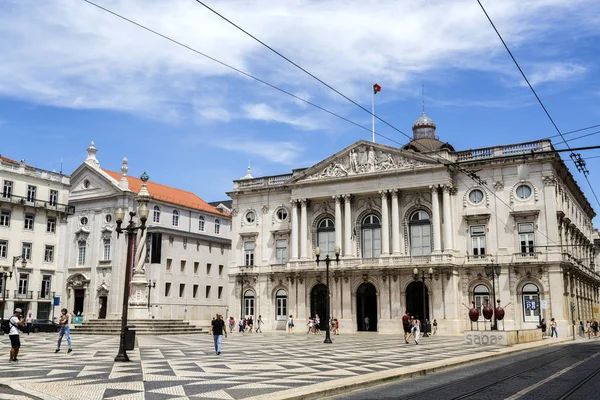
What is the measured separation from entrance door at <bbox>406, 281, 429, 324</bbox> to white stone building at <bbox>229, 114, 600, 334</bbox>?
4.5 inches

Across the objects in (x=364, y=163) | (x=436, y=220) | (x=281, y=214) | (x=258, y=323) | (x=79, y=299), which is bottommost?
(x=258, y=323)

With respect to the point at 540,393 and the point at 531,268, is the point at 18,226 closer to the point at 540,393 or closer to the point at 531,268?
the point at 531,268

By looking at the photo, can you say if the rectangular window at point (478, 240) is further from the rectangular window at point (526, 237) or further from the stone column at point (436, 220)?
the rectangular window at point (526, 237)

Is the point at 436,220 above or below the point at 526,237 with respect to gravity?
above

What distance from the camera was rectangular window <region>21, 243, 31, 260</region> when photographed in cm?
5839

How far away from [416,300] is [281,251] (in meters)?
14.6

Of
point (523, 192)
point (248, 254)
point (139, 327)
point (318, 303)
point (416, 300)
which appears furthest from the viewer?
point (248, 254)

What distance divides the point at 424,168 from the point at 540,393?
40.0 metres

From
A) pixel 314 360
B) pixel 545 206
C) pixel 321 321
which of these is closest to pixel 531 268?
pixel 545 206

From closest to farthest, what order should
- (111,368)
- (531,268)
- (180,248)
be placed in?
(111,368) < (531,268) < (180,248)

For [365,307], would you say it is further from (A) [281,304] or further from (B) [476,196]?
(B) [476,196]

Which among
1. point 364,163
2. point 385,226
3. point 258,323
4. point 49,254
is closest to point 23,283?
point 49,254

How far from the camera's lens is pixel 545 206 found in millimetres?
49031

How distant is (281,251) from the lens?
2360 inches
